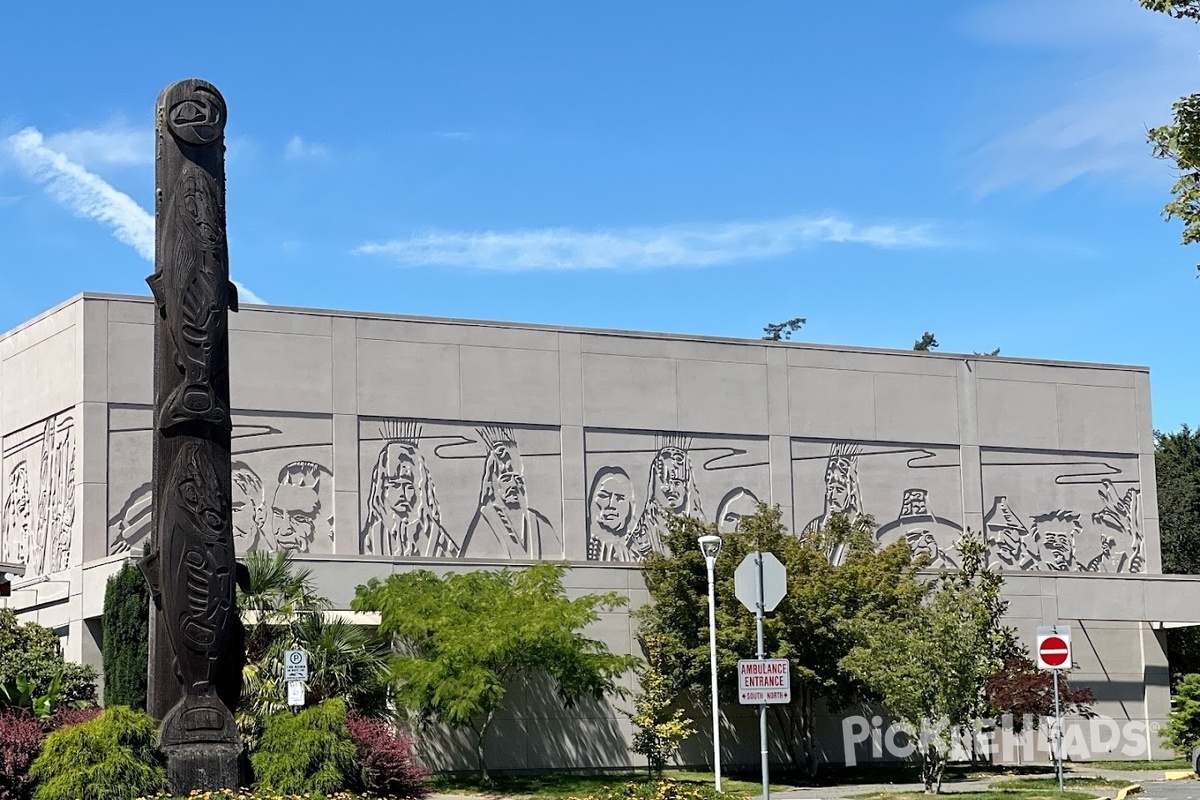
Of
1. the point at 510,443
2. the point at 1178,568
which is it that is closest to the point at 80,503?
the point at 510,443

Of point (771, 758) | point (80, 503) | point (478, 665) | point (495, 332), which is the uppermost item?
point (495, 332)

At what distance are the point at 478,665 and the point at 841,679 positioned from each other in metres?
9.20

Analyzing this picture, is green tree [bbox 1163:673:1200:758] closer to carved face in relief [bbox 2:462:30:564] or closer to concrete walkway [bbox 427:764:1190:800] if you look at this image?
concrete walkway [bbox 427:764:1190:800]

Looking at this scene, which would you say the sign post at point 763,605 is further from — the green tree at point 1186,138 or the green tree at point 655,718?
the green tree at point 655,718

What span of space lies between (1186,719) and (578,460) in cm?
1737

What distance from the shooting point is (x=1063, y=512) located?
5225cm

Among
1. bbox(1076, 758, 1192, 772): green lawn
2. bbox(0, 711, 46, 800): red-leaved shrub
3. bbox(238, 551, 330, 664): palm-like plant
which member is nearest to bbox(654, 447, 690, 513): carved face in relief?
bbox(238, 551, 330, 664): palm-like plant

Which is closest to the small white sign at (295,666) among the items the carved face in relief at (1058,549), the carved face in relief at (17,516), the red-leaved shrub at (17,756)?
the red-leaved shrub at (17,756)

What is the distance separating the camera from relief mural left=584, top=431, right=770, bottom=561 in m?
46.7

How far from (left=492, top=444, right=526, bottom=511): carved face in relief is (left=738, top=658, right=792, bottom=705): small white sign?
85.2 feet

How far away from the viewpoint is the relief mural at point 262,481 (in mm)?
41969

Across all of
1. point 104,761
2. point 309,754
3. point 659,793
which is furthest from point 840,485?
point 104,761

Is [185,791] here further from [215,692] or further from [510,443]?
[510,443]

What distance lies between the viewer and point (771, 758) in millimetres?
44188
